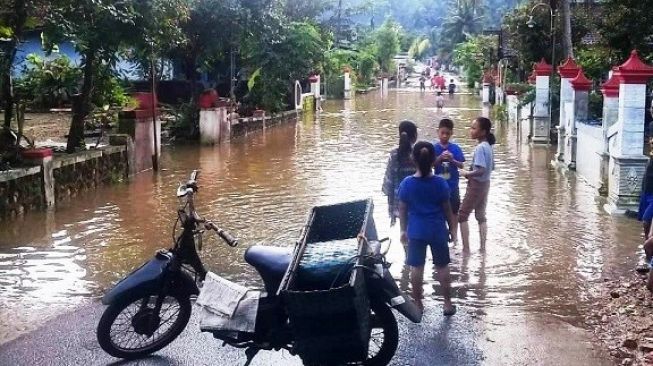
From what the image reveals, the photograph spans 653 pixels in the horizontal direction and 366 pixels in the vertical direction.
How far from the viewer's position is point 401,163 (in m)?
7.89

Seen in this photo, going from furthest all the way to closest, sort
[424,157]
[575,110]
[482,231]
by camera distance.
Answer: [575,110] < [482,231] < [424,157]

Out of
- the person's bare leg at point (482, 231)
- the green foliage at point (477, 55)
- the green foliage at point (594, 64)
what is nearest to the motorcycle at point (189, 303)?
the person's bare leg at point (482, 231)

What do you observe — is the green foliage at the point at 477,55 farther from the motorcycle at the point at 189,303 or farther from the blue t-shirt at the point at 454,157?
the motorcycle at the point at 189,303

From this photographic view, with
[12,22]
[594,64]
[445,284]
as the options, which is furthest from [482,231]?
[594,64]

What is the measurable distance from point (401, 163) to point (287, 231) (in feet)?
8.26

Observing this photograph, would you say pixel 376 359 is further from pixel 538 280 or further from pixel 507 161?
pixel 507 161

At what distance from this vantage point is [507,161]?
17.1 m

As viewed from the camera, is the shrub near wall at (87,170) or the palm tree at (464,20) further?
the palm tree at (464,20)

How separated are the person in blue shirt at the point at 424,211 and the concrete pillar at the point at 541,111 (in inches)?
591

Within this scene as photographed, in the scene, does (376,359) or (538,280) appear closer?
(376,359)

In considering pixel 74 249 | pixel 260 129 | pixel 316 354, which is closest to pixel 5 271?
pixel 74 249

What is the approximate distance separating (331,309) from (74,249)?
550 centimetres

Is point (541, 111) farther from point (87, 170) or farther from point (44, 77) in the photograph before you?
point (44, 77)

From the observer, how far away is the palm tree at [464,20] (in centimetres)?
7588
